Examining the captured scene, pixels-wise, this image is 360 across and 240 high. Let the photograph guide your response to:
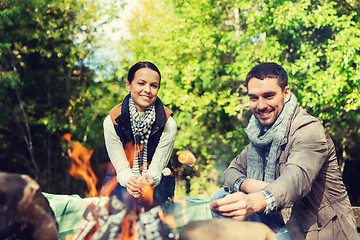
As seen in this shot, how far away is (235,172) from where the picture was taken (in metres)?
3.04

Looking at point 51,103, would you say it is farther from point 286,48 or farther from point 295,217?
point 295,217

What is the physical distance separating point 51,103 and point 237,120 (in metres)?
5.31

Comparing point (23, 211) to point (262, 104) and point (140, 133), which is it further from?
point (262, 104)

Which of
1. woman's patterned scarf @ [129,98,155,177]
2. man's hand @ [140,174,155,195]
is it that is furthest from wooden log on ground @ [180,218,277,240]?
woman's patterned scarf @ [129,98,155,177]

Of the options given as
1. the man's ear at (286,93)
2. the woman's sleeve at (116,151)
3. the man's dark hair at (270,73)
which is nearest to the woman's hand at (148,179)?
the woman's sleeve at (116,151)

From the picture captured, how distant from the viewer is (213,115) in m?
8.85

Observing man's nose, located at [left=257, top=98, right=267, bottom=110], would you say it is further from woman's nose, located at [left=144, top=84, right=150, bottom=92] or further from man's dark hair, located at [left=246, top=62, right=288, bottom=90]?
woman's nose, located at [left=144, top=84, right=150, bottom=92]

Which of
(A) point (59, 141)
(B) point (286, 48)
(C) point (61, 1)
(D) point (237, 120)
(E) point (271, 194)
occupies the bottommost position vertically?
(A) point (59, 141)

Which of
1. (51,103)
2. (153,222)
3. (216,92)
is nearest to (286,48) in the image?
(216,92)

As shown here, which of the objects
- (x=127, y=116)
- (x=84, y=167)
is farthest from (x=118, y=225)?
(x=127, y=116)

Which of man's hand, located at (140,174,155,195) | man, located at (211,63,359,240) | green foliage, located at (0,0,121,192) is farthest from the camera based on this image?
green foliage, located at (0,0,121,192)

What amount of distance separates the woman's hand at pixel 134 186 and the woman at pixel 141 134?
18 cm

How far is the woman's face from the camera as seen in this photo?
10.8ft

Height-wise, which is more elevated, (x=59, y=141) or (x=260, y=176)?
(x=260, y=176)
